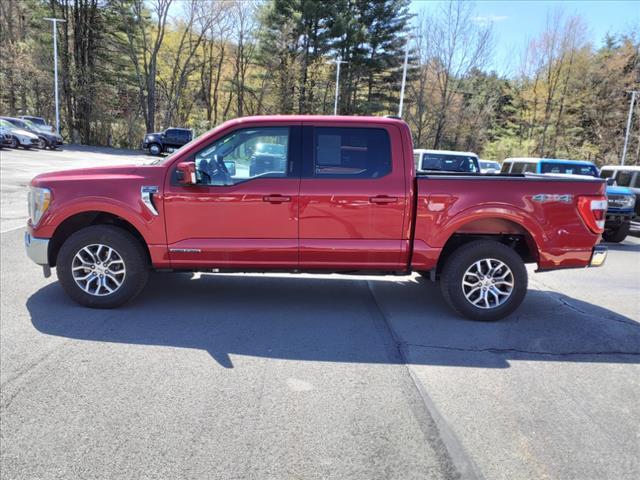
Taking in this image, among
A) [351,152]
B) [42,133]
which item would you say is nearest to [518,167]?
[351,152]

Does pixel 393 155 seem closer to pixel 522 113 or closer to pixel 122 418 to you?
pixel 122 418

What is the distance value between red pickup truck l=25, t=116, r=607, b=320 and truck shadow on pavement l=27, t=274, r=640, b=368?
1.24 ft

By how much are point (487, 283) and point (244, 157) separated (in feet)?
9.31

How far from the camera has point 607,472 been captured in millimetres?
2621

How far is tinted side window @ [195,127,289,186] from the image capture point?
4852 mm

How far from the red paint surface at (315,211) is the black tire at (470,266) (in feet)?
0.78

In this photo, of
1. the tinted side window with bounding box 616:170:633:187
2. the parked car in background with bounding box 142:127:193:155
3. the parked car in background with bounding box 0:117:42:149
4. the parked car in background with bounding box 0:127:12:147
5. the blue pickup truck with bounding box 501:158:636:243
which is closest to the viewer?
the blue pickup truck with bounding box 501:158:636:243

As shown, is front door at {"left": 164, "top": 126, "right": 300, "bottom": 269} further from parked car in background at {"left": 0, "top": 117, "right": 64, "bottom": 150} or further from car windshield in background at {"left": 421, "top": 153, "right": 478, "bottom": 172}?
parked car in background at {"left": 0, "top": 117, "right": 64, "bottom": 150}

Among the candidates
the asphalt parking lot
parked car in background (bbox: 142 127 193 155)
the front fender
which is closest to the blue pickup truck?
the asphalt parking lot

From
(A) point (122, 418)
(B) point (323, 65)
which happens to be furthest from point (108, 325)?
(B) point (323, 65)

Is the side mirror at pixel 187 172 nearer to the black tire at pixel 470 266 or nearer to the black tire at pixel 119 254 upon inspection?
the black tire at pixel 119 254

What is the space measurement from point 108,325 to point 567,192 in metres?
4.74

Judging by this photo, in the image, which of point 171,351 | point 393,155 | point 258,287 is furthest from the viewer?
point 258,287

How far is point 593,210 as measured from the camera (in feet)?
16.3
